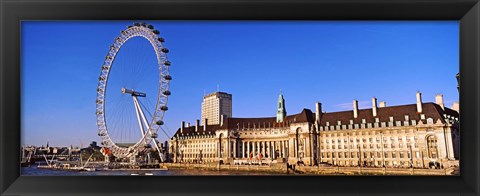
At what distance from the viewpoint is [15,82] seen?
4.80 m

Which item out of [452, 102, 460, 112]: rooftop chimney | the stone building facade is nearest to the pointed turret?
the stone building facade

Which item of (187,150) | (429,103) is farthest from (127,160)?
(429,103)

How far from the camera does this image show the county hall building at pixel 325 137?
6.18m

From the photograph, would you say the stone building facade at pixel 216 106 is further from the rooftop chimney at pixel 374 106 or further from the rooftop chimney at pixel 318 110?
the rooftop chimney at pixel 374 106

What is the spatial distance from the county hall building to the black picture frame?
3.12 ft

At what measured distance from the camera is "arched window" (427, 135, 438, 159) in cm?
614

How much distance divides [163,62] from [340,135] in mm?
Result: 3803

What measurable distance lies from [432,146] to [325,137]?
6.90 ft

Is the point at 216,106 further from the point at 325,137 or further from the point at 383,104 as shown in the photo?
the point at 325,137

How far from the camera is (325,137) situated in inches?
307
